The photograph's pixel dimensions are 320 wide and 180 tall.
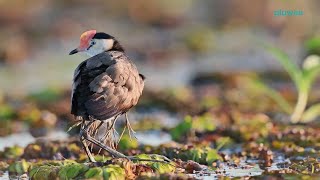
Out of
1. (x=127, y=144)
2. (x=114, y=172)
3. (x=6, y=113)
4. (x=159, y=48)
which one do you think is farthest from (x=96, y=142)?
(x=159, y=48)

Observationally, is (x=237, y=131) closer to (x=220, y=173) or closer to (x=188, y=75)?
(x=220, y=173)

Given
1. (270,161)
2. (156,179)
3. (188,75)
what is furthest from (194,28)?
(156,179)

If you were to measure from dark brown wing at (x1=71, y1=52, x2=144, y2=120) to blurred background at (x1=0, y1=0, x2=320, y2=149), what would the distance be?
2.93 meters

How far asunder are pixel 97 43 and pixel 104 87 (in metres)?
0.66

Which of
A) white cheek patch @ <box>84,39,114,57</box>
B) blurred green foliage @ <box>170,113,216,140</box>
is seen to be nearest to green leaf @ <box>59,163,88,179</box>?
white cheek patch @ <box>84,39,114,57</box>

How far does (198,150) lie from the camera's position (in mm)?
8156

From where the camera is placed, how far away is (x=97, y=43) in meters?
7.76

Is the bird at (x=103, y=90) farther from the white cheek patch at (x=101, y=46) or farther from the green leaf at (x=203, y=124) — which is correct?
the green leaf at (x=203, y=124)

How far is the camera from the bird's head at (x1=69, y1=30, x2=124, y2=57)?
7707mm

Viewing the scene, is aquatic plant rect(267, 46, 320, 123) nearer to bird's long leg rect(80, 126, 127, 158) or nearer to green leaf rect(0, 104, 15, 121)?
bird's long leg rect(80, 126, 127, 158)

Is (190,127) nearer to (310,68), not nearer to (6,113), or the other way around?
(310,68)

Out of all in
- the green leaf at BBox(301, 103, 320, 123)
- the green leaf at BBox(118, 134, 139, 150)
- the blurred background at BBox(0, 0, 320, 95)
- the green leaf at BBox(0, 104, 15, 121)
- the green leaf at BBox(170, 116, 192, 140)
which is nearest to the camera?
the green leaf at BBox(118, 134, 139, 150)

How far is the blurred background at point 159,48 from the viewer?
1215 cm

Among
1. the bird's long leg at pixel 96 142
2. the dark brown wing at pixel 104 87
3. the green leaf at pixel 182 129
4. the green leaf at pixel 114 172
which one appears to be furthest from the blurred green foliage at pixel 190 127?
the green leaf at pixel 114 172
